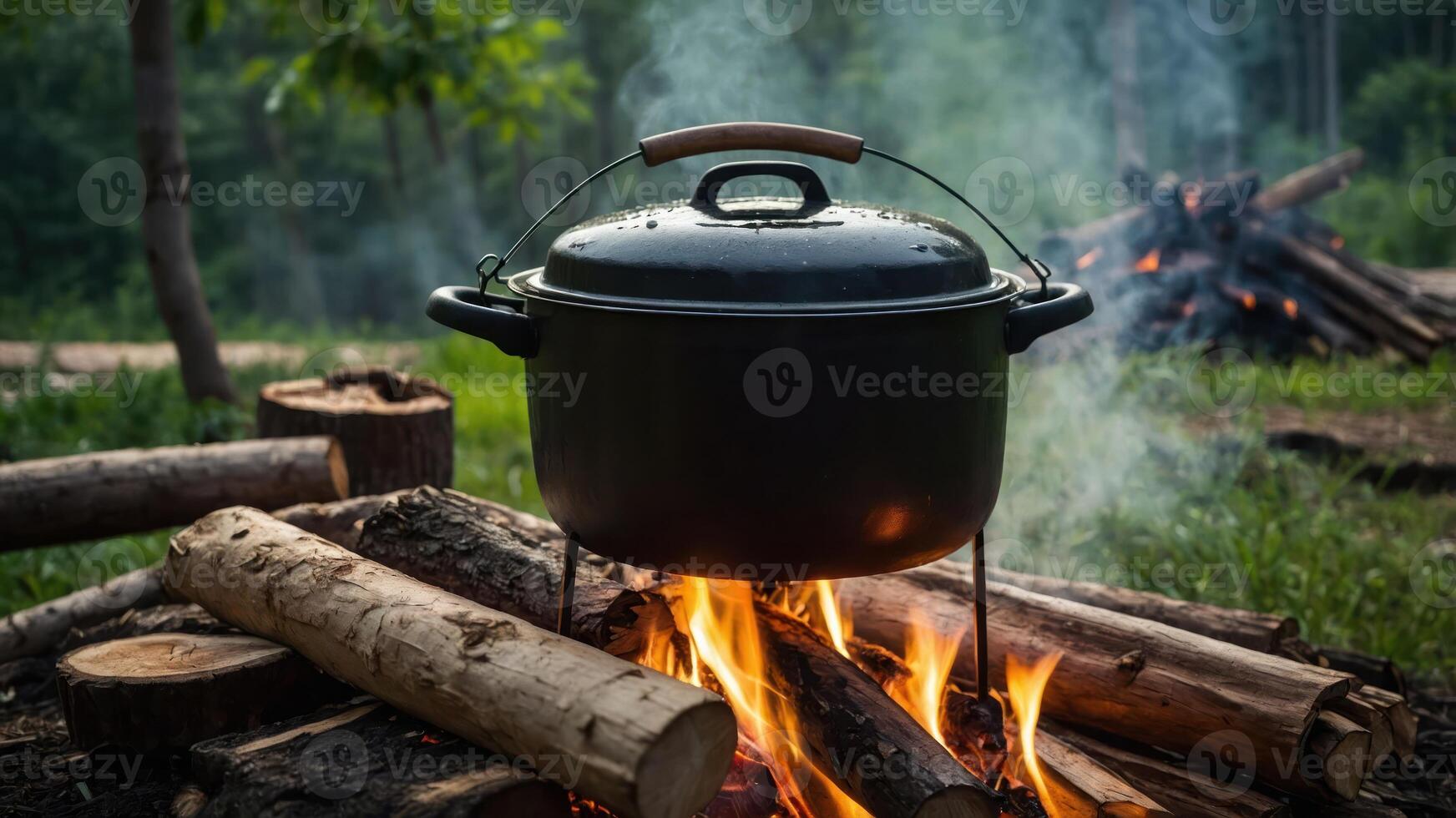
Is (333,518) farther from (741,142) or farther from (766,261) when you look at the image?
(766,261)

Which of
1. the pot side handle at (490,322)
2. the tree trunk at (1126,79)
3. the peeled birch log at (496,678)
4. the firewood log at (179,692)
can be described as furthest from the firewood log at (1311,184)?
the firewood log at (179,692)

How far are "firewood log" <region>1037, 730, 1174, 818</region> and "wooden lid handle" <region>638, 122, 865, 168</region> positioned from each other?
136 cm

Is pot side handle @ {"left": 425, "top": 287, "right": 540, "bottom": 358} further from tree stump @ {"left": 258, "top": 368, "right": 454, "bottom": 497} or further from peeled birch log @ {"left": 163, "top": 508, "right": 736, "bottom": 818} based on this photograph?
tree stump @ {"left": 258, "top": 368, "right": 454, "bottom": 497}

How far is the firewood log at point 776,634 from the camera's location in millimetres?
1910

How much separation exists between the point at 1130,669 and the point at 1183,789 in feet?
0.91

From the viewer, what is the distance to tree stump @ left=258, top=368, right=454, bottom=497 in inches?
152

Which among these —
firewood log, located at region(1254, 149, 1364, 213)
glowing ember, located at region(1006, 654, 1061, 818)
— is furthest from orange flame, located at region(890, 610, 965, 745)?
firewood log, located at region(1254, 149, 1364, 213)

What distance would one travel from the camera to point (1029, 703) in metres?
2.41

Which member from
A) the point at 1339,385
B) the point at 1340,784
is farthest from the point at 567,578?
the point at 1339,385

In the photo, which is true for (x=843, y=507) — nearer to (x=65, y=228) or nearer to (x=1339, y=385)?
(x=1339, y=385)

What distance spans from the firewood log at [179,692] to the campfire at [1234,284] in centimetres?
568

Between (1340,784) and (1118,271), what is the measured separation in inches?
215

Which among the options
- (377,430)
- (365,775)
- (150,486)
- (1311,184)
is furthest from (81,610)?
(1311,184)

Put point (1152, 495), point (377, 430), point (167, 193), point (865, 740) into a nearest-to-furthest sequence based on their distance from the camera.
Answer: point (865, 740), point (377, 430), point (1152, 495), point (167, 193)
